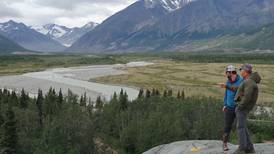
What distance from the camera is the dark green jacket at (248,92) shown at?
18.3 m

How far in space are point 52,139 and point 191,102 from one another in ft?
104

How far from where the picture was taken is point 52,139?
67.0 meters

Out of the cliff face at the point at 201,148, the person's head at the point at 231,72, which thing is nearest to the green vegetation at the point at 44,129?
the cliff face at the point at 201,148

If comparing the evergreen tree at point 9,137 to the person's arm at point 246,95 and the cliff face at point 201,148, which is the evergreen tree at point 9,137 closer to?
the cliff face at point 201,148

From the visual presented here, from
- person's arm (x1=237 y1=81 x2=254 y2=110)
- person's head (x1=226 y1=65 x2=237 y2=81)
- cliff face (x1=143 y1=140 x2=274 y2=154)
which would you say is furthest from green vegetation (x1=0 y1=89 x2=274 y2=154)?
person's arm (x1=237 y1=81 x2=254 y2=110)

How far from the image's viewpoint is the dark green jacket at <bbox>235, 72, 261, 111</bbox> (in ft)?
60.0

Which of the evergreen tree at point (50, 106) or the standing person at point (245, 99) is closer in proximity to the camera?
the standing person at point (245, 99)

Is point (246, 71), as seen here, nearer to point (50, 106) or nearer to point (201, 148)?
point (201, 148)

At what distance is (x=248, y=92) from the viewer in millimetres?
18328

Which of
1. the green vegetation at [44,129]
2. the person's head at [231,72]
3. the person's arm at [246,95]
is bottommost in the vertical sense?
the green vegetation at [44,129]

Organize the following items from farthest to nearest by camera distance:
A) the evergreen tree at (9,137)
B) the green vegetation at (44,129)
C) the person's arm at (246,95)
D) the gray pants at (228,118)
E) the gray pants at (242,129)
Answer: the green vegetation at (44,129)
the evergreen tree at (9,137)
the gray pants at (228,118)
the gray pants at (242,129)
the person's arm at (246,95)

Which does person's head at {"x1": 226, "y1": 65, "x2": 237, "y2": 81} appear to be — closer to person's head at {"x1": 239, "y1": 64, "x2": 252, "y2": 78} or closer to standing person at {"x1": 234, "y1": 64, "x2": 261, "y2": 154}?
standing person at {"x1": 234, "y1": 64, "x2": 261, "y2": 154}

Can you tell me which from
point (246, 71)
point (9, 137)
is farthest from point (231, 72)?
point (9, 137)

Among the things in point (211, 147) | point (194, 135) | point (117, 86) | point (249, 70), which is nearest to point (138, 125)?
point (194, 135)
